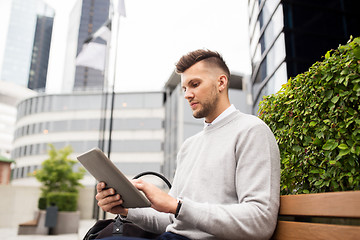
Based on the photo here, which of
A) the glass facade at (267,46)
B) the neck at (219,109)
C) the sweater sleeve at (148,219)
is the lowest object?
the sweater sleeve at (148,219)

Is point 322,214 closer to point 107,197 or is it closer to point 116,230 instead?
point 107,197

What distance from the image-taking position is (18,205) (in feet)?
68.7

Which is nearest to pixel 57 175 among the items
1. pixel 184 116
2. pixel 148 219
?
pixel 184 116

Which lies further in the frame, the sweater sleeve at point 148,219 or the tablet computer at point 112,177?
the sweater sleeve at point 148,219

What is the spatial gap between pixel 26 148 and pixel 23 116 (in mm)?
6144

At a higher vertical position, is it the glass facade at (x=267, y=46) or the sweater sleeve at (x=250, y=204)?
the glass facade at (x=267, y=46)

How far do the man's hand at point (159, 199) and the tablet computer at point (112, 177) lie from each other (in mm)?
40

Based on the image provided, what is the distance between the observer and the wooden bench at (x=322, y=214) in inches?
44.8

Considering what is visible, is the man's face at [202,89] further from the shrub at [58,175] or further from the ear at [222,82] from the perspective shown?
the shrub at [58,175]

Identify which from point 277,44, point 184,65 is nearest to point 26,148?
point 277,44

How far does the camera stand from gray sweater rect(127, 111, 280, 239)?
1.42 meters

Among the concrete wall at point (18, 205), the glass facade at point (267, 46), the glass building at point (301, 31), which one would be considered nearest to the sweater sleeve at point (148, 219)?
the glass building at point (301, 31)

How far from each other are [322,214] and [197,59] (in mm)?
1215

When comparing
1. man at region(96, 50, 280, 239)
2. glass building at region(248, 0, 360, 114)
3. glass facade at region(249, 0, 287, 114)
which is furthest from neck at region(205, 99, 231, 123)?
glass facade at region(249, 0, 287, 114)
